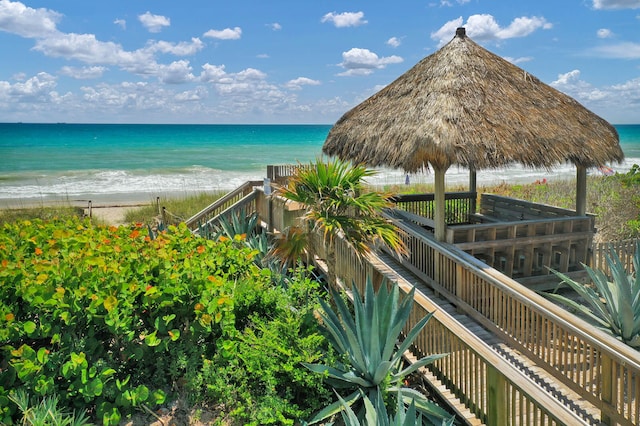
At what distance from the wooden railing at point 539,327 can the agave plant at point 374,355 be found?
1372mm

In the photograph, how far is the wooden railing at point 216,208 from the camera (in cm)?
1192

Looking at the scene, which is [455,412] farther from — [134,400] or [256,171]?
[256,171]

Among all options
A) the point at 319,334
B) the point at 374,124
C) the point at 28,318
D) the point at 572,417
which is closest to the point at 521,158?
the point at 374,124

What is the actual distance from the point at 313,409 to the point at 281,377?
0.39m

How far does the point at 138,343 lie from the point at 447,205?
24.4 ft

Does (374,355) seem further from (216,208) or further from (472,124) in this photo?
(216,208)

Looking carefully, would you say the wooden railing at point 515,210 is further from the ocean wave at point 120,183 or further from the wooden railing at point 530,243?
the ocean wave at point 120,183

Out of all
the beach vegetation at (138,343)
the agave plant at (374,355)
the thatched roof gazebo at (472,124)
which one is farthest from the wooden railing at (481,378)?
the thatched roof gazebo at (472,124)

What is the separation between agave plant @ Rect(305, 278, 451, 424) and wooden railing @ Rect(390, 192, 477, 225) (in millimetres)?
5681

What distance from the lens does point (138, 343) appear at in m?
4.63

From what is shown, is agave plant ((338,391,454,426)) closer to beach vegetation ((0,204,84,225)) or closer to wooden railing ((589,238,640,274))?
wooden railing ((589,238,640,274))

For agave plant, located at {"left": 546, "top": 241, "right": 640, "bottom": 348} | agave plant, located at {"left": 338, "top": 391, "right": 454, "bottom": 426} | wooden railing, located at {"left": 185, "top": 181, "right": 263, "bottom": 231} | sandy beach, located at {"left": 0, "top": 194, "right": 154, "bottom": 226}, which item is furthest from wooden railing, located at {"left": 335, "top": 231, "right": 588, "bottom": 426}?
sandy beach, located at {"left": 0, "top": 194, "right": 154, "bottom": 226}

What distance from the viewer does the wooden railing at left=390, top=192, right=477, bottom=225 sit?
10.3 metres

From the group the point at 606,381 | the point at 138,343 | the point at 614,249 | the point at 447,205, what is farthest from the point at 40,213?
the point at 606,381
